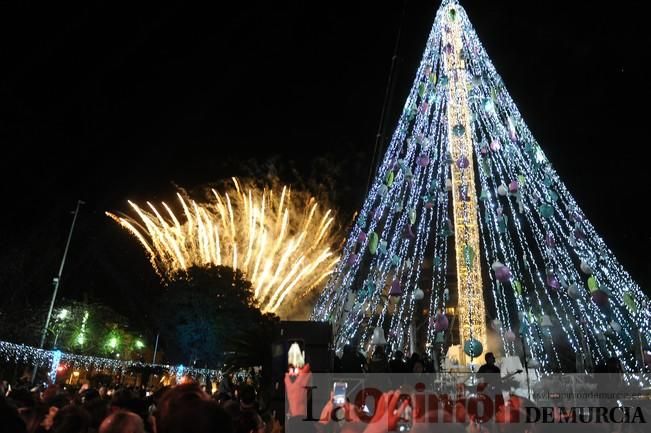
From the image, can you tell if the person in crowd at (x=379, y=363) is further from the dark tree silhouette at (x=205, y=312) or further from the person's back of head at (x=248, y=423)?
the dark tree silhouette at (x=205, y=312)

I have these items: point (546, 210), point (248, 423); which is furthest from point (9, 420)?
point (546, 210)

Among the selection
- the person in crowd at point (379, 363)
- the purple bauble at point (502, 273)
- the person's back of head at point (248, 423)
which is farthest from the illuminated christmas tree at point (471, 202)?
the person's back of head at point (248, 423)

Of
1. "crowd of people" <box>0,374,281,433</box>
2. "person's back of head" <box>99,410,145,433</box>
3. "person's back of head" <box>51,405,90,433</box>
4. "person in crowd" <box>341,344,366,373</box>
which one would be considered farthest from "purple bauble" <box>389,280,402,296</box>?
"person's back of head" <box>99,410,145,433</box>

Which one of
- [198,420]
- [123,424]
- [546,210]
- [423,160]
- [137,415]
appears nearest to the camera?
[198,420]

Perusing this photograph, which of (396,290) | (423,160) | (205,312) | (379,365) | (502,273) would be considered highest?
(423,160)

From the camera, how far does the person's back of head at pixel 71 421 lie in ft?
14.2

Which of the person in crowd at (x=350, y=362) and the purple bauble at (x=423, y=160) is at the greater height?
the purple bauble at (x=423, y=160)

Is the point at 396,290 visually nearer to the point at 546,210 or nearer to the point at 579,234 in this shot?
the point at 546,210

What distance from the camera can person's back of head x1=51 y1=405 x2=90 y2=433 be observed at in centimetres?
432

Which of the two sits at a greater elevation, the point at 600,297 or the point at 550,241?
the point at 550,241

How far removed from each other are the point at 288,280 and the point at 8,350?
48.0 feet

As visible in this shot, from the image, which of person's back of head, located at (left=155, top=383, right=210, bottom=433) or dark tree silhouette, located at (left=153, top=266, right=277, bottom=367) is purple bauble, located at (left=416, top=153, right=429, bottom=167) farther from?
person's back of head, located at (left=155, top=383, right=210, bottom=433)

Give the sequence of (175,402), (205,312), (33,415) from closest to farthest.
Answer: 1. (175,402)
2. (33,415)
3. (205,312)

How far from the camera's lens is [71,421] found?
173 inches
